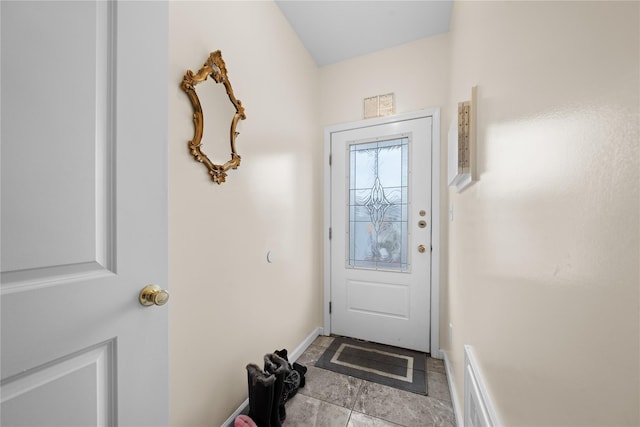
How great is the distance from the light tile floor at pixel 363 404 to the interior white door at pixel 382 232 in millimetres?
538

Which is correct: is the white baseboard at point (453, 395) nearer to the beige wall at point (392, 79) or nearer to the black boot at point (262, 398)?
the black boot at point (262, 398)

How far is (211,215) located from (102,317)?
68cm

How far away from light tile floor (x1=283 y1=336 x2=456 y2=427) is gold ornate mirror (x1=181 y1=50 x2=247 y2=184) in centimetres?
142

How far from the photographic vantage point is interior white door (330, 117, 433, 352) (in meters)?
2.10

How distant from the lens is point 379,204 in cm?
224

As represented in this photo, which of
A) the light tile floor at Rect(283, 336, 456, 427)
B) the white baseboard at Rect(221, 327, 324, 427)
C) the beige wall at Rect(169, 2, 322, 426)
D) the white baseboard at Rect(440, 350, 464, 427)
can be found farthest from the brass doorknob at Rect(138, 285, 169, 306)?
the white baseboard at Rect(440, 350, 464, 427)

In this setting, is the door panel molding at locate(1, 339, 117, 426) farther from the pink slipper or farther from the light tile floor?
the light tile floor

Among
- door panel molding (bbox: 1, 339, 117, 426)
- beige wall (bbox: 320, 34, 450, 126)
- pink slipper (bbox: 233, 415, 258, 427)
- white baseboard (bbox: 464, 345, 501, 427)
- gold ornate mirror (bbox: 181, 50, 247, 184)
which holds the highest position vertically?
beige wall (bbox: 320, 34, 450, 126)

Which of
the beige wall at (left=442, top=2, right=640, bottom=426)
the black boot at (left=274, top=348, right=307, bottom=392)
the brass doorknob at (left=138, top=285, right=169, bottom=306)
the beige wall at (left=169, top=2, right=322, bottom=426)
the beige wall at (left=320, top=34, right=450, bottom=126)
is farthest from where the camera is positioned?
the beige wall at (left=320, top=34, right=450, bottom=126)

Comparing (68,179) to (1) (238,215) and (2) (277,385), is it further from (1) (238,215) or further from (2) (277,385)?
(2) (277,385)

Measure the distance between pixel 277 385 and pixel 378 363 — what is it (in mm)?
939

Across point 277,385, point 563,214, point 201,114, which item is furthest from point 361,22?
point 277,385

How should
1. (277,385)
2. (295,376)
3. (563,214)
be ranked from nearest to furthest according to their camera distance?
(563,214) < (277,385) < (295,376)

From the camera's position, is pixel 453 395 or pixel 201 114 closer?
pixel 201 114
